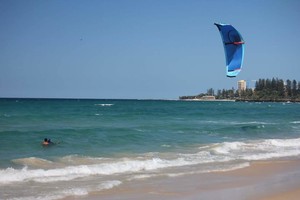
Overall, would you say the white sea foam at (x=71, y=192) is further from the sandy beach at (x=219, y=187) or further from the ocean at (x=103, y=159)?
the sandy beach at (x=219, y=187)

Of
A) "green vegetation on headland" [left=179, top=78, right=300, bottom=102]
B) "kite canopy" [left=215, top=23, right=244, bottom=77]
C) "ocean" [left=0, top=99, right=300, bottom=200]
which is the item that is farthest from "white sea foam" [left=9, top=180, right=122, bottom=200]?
"green vegetation on headland" [left=179, top=78, right=300, bottom=102]

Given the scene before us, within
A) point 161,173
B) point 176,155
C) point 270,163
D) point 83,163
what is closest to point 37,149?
point 83,163

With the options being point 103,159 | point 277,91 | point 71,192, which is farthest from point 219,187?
point 277,91

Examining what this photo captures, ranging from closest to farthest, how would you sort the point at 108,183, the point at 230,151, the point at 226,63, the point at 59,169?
the point at 108,183
the point at 226,63
the point at 59,169
the point at 230,151

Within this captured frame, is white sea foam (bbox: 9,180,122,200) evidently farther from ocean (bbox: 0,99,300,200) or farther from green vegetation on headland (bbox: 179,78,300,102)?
green vegetation on headland (bbox: 179,78,300,102)

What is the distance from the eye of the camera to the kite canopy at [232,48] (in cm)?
1131

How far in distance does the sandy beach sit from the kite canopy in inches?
115

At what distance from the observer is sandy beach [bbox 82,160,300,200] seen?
9086 mm

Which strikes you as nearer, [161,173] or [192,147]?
[161,173]

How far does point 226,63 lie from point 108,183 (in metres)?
4.72

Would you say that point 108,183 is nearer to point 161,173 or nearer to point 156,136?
point 161,173

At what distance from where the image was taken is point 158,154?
16234 mm

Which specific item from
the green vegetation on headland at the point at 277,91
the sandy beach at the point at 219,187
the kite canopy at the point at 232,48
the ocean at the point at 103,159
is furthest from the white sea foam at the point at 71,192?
the green vegetation on headland at the point at 277,91

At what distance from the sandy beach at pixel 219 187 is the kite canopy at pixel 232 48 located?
9.56 ft
